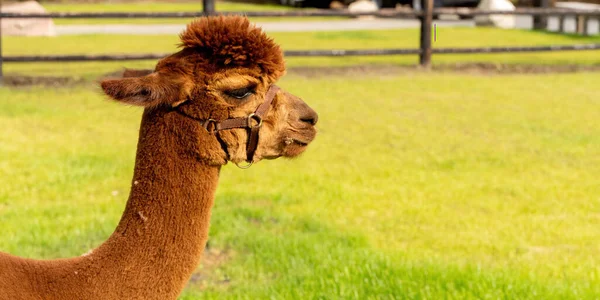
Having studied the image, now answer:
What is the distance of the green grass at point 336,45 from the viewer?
15.3 metres

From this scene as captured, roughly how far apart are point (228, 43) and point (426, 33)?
38.0 ft

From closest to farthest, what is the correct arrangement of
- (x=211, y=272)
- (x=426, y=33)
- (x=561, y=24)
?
(x=211, y=272) → (x=426, y=33) → (x=561, y=24)

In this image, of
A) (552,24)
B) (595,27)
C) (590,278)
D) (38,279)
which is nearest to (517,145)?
(590,278)

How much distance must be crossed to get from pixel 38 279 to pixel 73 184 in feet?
13.3

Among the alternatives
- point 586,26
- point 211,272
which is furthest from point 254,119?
point 586,26

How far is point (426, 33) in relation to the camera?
14023 millimetres

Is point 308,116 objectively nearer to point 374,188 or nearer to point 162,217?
point 162,217

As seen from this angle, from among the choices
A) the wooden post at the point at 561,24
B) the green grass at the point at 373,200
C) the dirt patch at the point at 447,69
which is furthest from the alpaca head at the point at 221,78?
the wooden post at the point at 561,24

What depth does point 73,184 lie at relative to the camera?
652 cm

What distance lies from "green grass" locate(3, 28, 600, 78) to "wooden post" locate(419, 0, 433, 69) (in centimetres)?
104

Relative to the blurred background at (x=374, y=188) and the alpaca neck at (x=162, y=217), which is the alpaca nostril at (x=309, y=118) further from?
the blurred background at (x=374, y=188)

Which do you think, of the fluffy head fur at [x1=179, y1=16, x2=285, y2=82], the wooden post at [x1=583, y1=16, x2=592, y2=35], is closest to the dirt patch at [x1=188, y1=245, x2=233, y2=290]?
the fluffy head fur at [x1=179, y1=16, x2=285, y2=82]

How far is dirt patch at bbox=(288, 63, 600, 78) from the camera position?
44.4ft

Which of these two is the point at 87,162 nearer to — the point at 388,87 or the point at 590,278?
the point at 590,278
